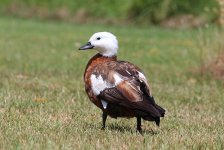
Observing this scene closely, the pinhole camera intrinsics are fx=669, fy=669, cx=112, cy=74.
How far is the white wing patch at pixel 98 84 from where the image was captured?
6.22 meters

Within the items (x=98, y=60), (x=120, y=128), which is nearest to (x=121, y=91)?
(x=98, y=60)

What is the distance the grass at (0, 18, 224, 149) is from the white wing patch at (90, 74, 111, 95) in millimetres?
398

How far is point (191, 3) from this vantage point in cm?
3033

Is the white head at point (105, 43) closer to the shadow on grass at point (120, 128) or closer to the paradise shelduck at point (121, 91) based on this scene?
the paradise shelduck at point (121, 91)

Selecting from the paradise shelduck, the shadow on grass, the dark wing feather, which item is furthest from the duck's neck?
the shadow on grass

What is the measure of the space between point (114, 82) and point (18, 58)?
29.5 feet

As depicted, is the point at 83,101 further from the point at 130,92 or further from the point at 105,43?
the point at 130,92

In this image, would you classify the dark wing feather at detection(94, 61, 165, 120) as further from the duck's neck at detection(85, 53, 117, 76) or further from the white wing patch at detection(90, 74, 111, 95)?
the duck's neck at detection(85, 53, 117, 76)

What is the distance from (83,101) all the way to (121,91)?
9.27ft

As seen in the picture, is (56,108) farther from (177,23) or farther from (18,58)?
(177,23)

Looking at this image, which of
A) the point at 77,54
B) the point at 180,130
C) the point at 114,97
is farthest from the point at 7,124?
the point at 77,54

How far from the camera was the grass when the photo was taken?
582 cm

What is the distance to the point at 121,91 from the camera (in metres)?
6.09

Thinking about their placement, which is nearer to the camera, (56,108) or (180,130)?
(180,130)
